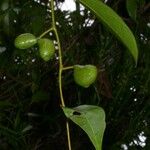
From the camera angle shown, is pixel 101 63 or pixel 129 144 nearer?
pixel 101 63

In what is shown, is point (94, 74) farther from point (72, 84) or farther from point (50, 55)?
point (72, 84)

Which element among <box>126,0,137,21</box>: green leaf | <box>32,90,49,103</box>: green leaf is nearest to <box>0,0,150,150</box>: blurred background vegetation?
<box>32,90,49,103</box>: green leaf

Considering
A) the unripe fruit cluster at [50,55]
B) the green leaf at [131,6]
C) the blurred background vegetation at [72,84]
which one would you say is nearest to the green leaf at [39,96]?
the blurred background vegetation at [72,84]

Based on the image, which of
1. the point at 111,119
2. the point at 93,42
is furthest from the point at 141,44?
the point at 111,119

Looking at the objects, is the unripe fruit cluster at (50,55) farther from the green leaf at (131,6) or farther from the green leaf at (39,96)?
the green leaf at (39,96)

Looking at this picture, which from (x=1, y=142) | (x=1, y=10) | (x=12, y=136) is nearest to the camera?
(x=1, y=10)

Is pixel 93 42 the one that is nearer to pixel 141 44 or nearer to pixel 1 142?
pixel 141 44

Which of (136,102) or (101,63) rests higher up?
(101,63)

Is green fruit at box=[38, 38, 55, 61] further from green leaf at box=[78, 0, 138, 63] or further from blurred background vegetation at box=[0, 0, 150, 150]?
blurred background vegetation at box=[0, 0, 150, 150]
